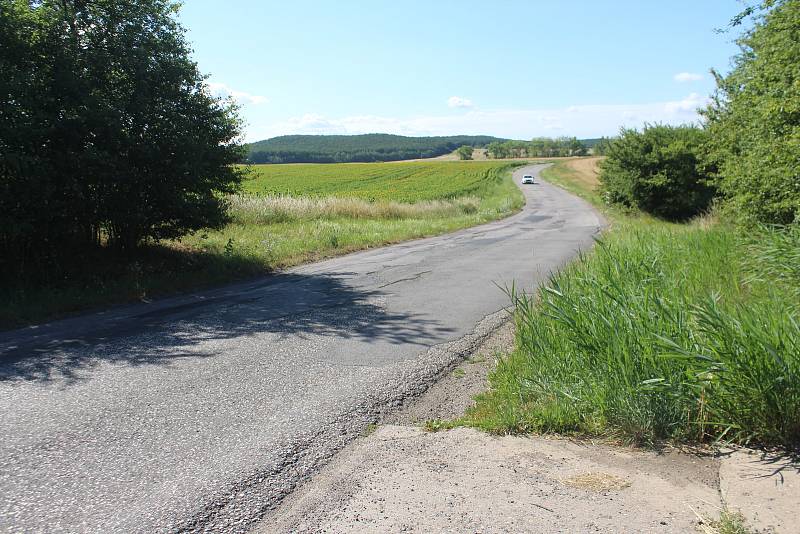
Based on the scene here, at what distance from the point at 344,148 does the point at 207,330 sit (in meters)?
162

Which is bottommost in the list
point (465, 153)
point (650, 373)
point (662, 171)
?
point (650, 373)

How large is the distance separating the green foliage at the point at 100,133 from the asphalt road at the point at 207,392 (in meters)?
2.46

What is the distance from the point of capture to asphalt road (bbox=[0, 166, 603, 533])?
349 centimetres

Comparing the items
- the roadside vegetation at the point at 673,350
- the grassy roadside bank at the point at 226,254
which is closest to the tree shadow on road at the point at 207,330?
the grassy roadside bank at the point at 226,254

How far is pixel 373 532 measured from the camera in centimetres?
300

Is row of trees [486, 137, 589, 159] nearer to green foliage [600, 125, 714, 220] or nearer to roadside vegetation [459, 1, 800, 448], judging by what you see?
green foliage [600, 125, 714, 220]

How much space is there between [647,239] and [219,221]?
26.7 feet

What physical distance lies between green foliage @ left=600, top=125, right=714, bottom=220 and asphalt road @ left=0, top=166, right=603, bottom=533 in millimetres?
18183

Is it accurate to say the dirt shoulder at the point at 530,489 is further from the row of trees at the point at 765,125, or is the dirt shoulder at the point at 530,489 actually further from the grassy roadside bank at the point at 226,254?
the grassy roadside bank at the point at 226,254

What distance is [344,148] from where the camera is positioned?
545ft

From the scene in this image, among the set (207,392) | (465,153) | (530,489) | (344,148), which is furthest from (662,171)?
(344,148)

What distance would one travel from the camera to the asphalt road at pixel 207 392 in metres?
3.49

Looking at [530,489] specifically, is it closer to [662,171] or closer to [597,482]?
[597,482]

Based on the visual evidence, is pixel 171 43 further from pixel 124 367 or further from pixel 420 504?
pixel 420 504
